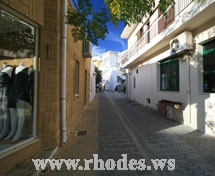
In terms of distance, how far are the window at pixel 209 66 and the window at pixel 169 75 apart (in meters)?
1.91

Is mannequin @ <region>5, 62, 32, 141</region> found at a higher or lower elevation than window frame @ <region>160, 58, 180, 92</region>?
lower

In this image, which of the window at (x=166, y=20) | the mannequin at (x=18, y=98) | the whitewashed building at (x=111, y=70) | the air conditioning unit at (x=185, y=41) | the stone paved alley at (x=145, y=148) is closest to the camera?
the stone paved alley at (x=145, y=148)

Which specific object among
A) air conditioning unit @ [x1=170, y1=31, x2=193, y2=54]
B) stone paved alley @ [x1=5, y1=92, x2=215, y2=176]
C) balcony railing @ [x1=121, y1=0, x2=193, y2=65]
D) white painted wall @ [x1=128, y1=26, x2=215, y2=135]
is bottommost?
stone paved alley @ [x1=5, y1=92, x2=215, y2=176]

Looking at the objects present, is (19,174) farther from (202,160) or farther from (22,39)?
(202,160)

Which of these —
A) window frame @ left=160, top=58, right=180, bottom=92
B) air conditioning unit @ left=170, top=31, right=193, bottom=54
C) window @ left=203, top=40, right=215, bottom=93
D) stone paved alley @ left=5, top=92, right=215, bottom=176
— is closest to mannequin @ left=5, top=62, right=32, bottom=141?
stone paved alley @ left=5, top=92, right=215, bottom=176

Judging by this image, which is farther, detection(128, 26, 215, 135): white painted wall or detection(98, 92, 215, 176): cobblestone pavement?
detection(128, 26, 215, 135): white painted wall

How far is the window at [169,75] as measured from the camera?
7.78 metres

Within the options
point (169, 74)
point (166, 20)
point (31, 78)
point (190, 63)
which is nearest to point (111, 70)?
point (169, 74)

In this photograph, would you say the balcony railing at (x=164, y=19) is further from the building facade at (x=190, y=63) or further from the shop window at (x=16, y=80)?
the shop window at (x=16, y=80)

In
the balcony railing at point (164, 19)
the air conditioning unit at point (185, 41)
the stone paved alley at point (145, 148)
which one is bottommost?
the stone paved alley at point (145, 148)

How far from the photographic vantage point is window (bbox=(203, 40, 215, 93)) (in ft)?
17.7

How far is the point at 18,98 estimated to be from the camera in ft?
12.3

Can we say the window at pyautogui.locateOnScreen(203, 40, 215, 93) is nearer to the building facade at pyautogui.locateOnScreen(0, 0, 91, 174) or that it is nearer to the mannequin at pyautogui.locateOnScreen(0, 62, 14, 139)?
the building facade at pyautogui.locateOnScreen(0, 0, 91, 174)

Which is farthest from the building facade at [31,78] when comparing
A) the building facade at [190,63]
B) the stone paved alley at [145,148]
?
the building facade at [190,63]
